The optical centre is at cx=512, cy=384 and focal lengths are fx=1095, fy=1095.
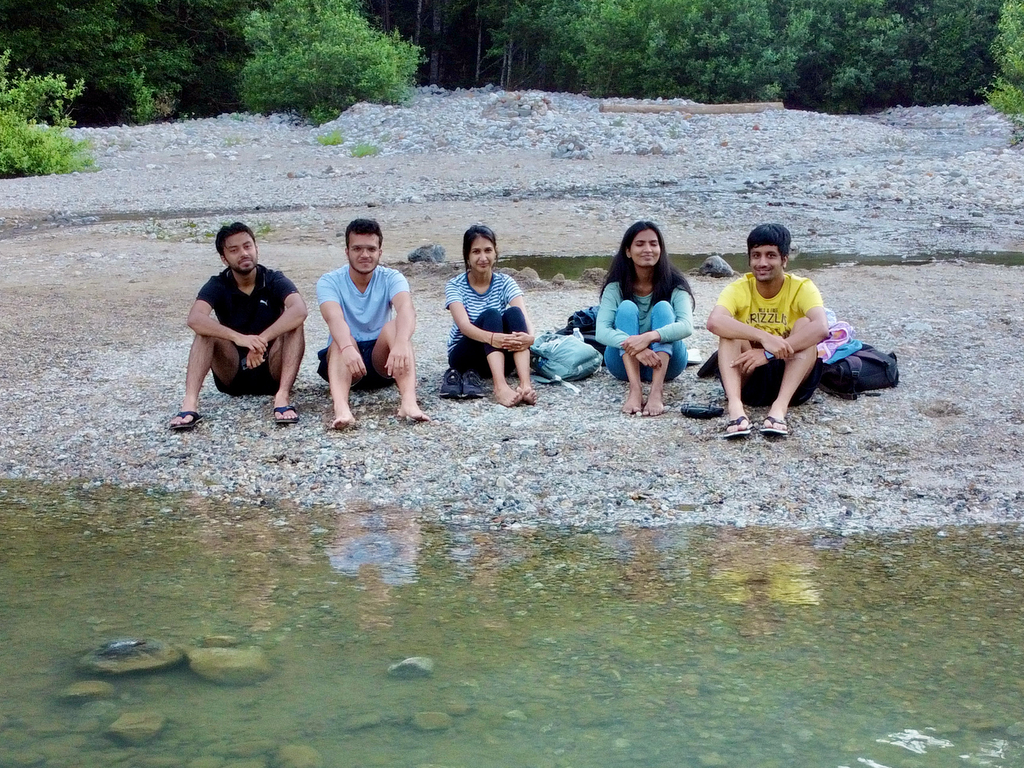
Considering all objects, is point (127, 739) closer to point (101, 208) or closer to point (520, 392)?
point (520, 392)

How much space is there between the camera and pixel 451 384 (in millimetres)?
6012

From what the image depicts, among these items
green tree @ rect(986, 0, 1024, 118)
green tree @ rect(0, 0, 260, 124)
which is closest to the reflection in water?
green tree @ rect(986, 0, 1024, 118)

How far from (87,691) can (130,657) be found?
0.18 m

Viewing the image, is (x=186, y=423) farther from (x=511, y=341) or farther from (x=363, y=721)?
(x=363, y=721)

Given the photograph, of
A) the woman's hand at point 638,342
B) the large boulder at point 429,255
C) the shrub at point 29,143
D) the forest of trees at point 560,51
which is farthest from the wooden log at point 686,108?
the woman's hand at point 638,342

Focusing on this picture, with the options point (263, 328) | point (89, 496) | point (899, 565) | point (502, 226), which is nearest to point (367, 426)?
point (263, 328)

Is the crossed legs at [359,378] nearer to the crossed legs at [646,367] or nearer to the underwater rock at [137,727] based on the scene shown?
the crossed legs at [646,367]

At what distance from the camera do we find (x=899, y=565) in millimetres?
3881

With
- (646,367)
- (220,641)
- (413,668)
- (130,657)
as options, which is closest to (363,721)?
(413,668)

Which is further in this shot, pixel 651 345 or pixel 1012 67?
pixel 1012 67

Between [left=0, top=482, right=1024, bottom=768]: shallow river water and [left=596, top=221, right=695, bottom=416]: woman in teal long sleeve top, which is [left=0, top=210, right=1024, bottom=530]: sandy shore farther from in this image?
[left=0, top=482, right=1024, bottom=768]: shallow river water

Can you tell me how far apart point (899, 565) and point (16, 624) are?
2.96m

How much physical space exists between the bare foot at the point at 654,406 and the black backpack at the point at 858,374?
891mm

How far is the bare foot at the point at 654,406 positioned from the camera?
5633 mm
